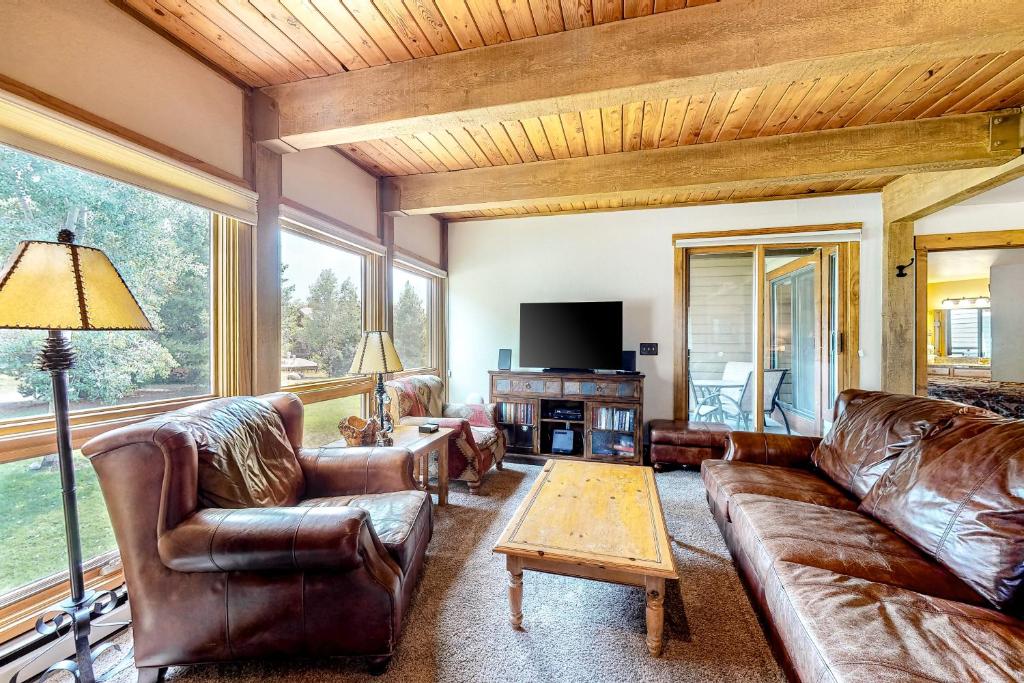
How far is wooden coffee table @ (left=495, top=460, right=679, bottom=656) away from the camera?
146 cm

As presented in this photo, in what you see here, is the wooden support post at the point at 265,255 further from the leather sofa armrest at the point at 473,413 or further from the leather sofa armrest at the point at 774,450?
the leather sofa armrest at the point at 774,450

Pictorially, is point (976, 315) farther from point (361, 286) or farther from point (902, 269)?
point (361, 286)

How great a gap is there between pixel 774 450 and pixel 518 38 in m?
2.80

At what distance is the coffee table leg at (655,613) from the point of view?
57.5 inches

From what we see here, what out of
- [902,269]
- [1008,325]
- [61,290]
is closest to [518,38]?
[61,290]

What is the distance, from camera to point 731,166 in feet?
9.61

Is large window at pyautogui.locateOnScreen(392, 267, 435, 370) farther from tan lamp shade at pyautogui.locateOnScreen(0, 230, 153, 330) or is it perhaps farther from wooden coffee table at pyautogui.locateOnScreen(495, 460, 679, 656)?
tan lamp shade at pyautogui.locateOnScreen(0, 230, 153, 330)

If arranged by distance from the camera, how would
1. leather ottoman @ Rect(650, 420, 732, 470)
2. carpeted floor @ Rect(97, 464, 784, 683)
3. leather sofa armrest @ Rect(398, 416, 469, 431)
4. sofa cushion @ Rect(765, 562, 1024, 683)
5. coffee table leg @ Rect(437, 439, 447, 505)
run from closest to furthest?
sofa cushion @ Rect(765, 562, 1024, 683) → carpeted floor @ Rect(97, 464, 784, 683) → coffee table leg @ Rect(437, 439, 447, 505) → leather sofa armrest @ Rect(398, 416, 469, 431) → leather ottoman @ Rect(650, 420, 732, 470)

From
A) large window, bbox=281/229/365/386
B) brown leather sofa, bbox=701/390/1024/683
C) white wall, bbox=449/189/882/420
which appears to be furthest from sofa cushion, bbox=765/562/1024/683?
white wall, bbox=449/189/882/420

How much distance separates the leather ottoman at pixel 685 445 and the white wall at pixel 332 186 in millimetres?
3189

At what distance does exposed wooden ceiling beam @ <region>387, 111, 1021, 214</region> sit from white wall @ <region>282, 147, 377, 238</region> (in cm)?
27

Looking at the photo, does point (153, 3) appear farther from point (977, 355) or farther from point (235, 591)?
point (977, 355)

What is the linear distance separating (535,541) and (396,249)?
3.01 meters

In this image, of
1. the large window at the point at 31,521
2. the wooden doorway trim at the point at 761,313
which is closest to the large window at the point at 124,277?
the large window at the point at 31,521
